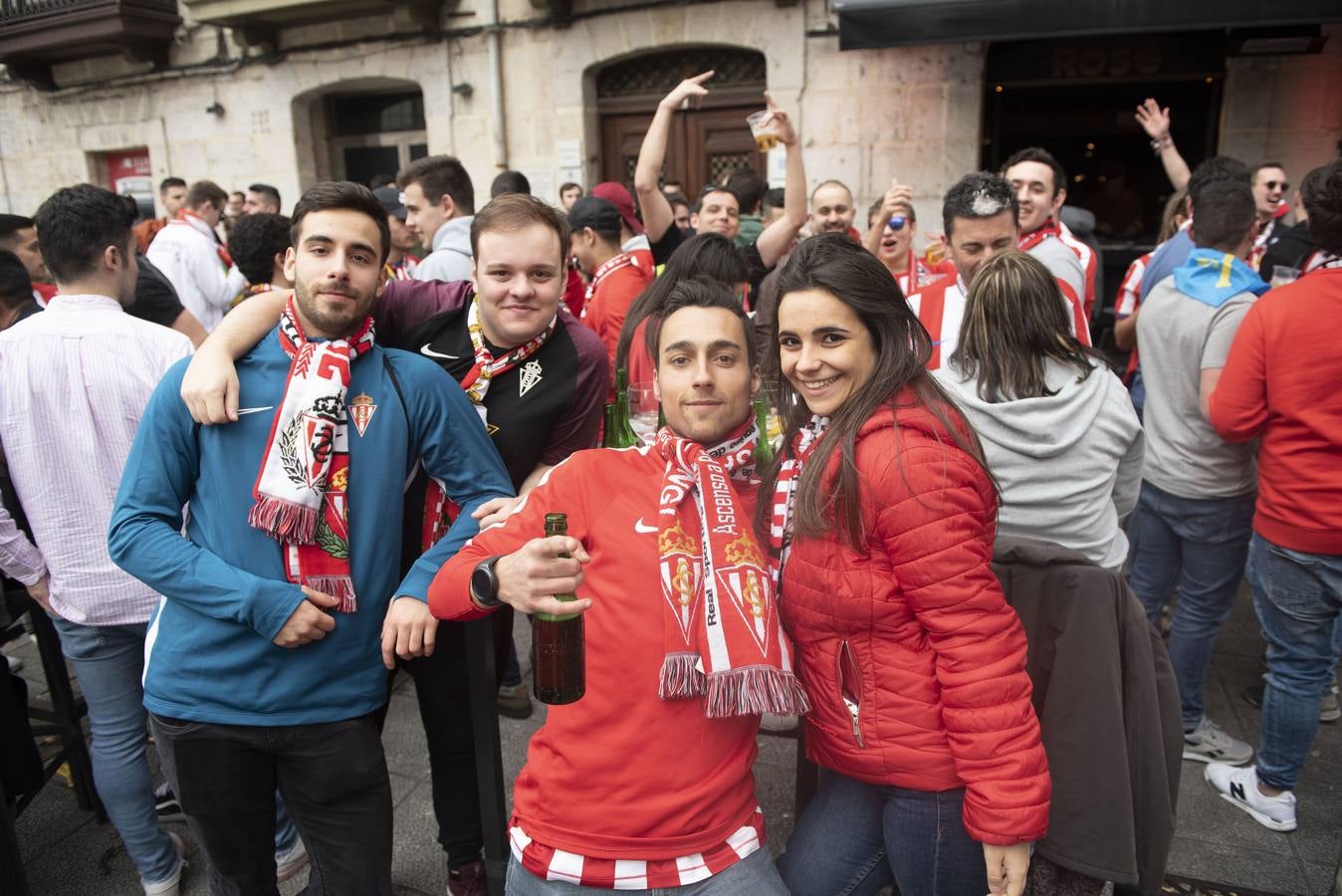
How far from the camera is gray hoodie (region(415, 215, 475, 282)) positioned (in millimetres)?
4145

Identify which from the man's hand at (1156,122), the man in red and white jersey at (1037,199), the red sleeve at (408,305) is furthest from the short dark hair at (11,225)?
the man's hand at (1156,122)

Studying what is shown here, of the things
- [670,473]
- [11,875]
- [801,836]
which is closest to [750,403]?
[670,473]

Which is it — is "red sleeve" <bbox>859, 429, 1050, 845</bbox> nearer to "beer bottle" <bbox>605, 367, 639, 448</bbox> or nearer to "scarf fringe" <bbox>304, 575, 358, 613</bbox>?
"beer bottle" <bbox>605, 367, 639, 448</bbox>

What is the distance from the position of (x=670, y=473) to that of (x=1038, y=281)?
1211 mm

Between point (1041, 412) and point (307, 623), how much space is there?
1.85 metres

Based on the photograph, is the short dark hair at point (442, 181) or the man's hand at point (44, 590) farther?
the short dark hair at point (442, 181)

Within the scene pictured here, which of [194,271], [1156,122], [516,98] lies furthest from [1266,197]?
[516,98]

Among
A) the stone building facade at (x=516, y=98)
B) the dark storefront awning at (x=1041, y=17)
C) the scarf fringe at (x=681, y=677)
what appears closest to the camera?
the scarf fringe at (x=681, y=677)

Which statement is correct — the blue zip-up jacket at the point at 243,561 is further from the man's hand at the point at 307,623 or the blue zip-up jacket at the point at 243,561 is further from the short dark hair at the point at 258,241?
the short dark hair at the point at 258,241

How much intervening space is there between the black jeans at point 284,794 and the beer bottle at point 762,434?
1.14 m

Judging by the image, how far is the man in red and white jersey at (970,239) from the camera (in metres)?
3.37

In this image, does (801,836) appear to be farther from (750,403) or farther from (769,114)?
(769,114)

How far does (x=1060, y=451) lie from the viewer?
227 cm

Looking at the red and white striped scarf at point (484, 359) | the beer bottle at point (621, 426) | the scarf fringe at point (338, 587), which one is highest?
the red and white striped scarf at point (484, 359)
